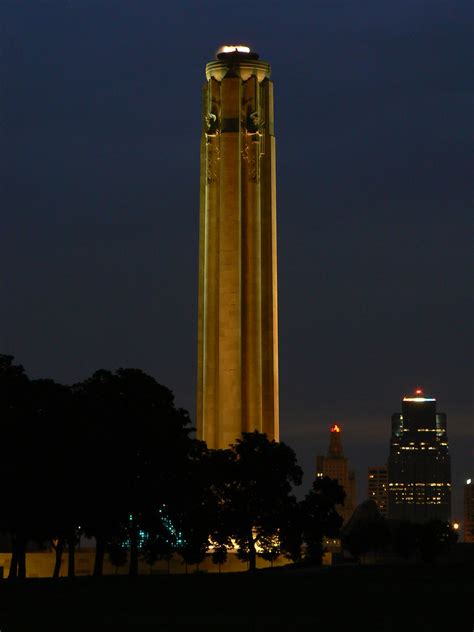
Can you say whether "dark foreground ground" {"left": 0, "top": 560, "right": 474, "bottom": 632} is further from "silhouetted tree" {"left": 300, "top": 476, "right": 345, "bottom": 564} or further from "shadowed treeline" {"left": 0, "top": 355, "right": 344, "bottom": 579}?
"silhouetted tree" {"left": 300, "top": 476, "right": 345, "bottom": 564}

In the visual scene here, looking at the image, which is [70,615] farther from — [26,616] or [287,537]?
[287,537]

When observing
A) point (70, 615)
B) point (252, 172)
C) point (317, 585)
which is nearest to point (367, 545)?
point (252, 172)

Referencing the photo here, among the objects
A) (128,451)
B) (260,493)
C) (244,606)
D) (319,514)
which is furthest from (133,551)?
(244,606)

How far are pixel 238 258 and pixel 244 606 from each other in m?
103

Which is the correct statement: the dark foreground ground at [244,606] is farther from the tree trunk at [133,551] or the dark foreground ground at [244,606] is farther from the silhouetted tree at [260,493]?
the silhouetted tree at [260,493]

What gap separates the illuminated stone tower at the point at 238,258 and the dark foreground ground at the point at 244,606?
261 feet

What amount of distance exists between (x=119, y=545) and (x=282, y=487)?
63.2 feet

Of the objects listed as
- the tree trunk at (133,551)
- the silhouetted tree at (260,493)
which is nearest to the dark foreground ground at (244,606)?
the tree trunk at (133,551)

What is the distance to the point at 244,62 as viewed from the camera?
534 feet

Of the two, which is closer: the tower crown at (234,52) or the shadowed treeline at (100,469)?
the shadowed treeline at (100,469)

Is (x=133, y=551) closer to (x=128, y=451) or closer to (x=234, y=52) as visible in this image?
(x=128, y=451)

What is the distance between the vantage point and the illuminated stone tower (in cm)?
15912

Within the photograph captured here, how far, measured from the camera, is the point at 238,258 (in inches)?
6260

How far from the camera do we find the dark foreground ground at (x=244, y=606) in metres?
47.5
